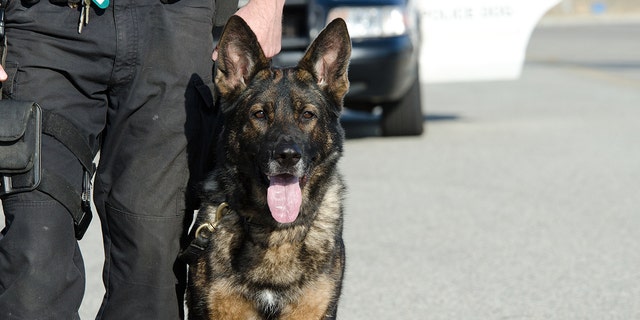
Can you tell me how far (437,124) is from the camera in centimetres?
1313

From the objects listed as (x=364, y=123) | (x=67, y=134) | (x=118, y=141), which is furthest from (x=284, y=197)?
(x=364, y=123)

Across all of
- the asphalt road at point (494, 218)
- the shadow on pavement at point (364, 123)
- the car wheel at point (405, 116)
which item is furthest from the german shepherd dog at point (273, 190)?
the shadow on pavement at point (364, 123)

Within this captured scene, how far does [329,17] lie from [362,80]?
578 millimetres

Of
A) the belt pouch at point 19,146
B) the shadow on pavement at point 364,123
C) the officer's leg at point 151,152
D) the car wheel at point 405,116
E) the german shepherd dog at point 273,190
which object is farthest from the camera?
the shadow on pavement at point 364,123

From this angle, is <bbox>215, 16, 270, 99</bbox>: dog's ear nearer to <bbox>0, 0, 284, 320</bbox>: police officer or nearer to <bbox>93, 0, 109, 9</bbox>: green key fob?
Answer: <bbox>0, 0, 284, 320</bbox>: police officer

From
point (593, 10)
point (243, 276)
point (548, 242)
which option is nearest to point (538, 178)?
point (548, 242)

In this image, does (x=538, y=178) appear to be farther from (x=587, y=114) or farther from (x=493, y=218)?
(x=587, y=114)

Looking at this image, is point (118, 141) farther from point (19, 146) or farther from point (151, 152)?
point (19, 146)

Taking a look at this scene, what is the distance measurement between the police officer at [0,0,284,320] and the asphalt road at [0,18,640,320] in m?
1.66

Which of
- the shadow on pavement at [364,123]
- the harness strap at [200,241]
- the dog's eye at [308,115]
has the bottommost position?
the shadow on pavement at [364,123]

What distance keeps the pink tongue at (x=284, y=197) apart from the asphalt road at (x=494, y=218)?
1.60 m

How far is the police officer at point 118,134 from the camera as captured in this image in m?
3.65

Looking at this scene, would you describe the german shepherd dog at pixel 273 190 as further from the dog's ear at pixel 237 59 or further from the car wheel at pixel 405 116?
the car wheel at pixel 405 116

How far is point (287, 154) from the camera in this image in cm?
398
